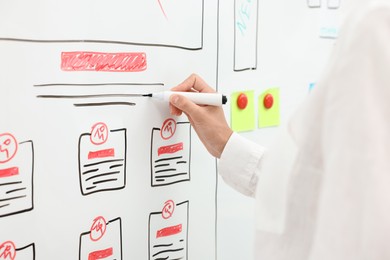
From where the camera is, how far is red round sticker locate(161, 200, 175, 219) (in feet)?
2.37

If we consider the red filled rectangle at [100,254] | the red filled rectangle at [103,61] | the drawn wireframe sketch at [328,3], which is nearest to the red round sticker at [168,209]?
the red filled rectangle at [100,254]

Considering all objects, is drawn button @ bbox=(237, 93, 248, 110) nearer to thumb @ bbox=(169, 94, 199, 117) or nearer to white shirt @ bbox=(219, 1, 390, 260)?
thumb @ bbox=(169, 94, 199, 117)

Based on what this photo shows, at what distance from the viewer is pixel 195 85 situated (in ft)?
2.37

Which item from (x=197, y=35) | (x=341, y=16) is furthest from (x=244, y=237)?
(x=341, y=16)

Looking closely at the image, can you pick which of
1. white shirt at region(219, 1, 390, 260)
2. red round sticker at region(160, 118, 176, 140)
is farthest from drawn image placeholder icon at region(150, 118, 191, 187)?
white shirt at region(219, 1, 390, 260)

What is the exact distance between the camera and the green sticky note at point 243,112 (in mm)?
805

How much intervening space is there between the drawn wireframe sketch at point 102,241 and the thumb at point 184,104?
0.17m

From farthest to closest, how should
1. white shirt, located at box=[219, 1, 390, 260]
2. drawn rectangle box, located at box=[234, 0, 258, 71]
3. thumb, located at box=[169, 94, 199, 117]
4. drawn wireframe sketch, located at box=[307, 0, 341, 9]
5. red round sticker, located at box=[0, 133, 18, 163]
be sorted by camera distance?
drawn wireframe sketch, located at box=[307, 0, 341, 9], drawn rectangle box, located at box=[234, 0, 258, 71], thumb, located at box=[169, 94, 199, 117], red round sticker, located at box=[0, 133, 18, 163], white shirt, located at box=[219, 1, 390, 260]

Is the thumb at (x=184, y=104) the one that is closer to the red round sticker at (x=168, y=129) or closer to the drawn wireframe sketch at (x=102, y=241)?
the red round sticker at (x=168, y=129)

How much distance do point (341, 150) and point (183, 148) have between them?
15.2 inches

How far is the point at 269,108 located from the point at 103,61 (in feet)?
1.17

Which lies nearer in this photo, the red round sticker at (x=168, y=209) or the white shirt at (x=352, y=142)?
the white shirt at (x=352, y=142)

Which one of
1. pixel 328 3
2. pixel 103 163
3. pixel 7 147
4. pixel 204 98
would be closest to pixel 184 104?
pixel 204 98

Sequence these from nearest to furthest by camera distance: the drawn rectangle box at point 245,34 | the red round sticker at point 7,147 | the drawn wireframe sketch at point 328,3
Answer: the red round sticker at point 7,147 < the drawn rectangle box at point 245,34 < the drawn wireframe sketch at point 328,3
